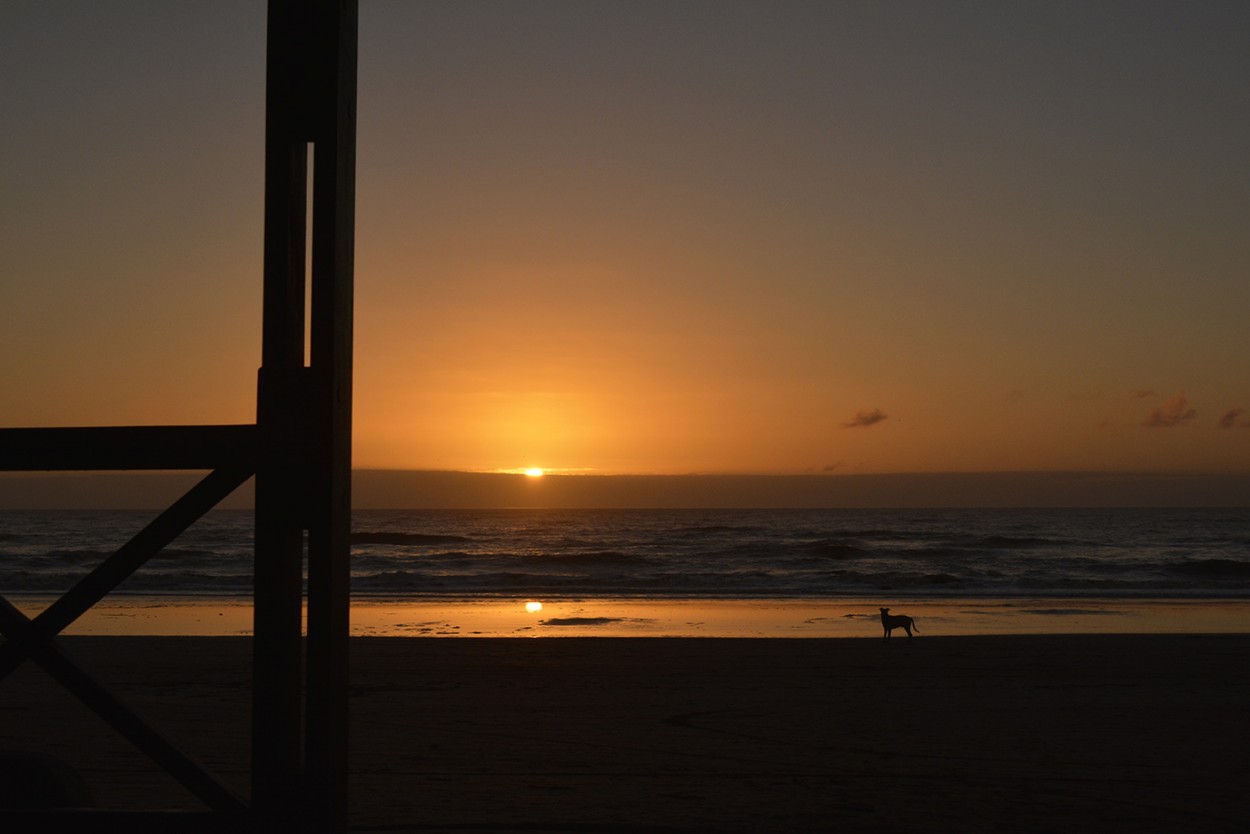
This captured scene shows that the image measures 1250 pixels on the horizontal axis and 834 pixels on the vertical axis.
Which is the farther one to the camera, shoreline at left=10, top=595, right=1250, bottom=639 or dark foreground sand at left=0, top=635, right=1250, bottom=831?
shoreline at left=10, top=595, right=1250, bottom=639

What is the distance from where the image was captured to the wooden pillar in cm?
271

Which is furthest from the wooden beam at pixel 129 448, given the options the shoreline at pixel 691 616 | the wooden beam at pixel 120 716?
the shoreline at pixel 691 616

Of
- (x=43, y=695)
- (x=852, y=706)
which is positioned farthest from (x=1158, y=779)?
(x=43, y=695)

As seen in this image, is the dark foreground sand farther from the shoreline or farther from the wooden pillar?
the shoreline

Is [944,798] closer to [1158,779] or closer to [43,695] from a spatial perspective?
[1158,779]

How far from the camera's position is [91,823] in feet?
9.35

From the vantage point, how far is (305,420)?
2719mm

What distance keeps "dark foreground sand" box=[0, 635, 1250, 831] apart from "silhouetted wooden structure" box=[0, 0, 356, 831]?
2554 mm

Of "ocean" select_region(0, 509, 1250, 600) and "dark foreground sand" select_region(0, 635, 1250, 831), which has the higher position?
"dark foreground sand" select_region(0, 635, 1250, 831)

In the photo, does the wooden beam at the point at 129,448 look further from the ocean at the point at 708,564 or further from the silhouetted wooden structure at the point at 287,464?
the ocean at the point at 708,564

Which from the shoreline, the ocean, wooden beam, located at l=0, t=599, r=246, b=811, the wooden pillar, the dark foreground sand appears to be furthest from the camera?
the ocean

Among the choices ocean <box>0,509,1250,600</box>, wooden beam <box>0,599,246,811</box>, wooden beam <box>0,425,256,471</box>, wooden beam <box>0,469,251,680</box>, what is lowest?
ocean <box>0,509,1250,600</box>

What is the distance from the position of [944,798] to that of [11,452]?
191 inches

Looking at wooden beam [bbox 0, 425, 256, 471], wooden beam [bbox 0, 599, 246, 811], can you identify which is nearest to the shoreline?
wooden beam [bbox 0, 599, 246, 811]
